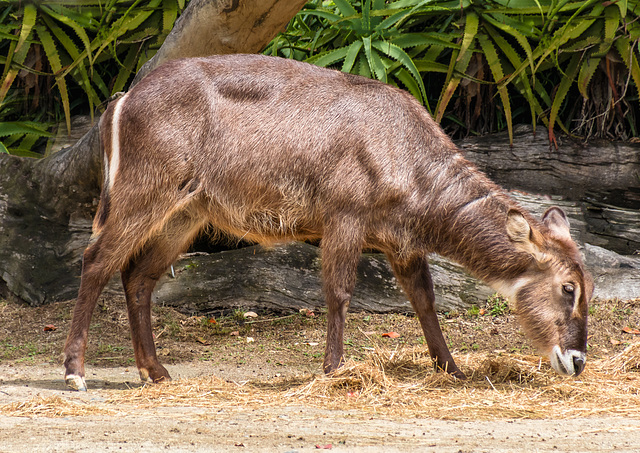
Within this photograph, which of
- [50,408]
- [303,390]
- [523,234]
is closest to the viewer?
[50,408]

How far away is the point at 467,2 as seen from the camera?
6.79m

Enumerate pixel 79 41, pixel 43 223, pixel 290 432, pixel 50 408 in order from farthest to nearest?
pixel 79 41 < pixel 43 223 < pixel 50 408 < pixel 290 432

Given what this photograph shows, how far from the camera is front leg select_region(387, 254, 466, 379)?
16.0 feet

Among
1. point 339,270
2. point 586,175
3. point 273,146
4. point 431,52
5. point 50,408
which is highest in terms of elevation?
point 431,52

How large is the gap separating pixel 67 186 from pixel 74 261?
709mm

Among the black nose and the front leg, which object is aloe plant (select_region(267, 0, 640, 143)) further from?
the black nose

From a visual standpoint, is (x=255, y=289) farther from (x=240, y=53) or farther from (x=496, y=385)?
(x=496, y=385)

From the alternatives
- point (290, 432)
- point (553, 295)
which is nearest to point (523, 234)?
point (553, 295)

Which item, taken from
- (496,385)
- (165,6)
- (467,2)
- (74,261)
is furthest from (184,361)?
(467,2)

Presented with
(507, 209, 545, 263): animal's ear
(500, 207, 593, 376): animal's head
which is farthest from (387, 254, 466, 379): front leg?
(507, 209, 545, 263): animal's ear

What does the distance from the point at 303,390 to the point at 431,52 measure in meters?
4.02

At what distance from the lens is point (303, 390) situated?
4109 millimetres

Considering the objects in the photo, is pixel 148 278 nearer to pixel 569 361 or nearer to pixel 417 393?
pixel 417 393

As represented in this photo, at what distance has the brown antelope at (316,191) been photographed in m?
4.56
